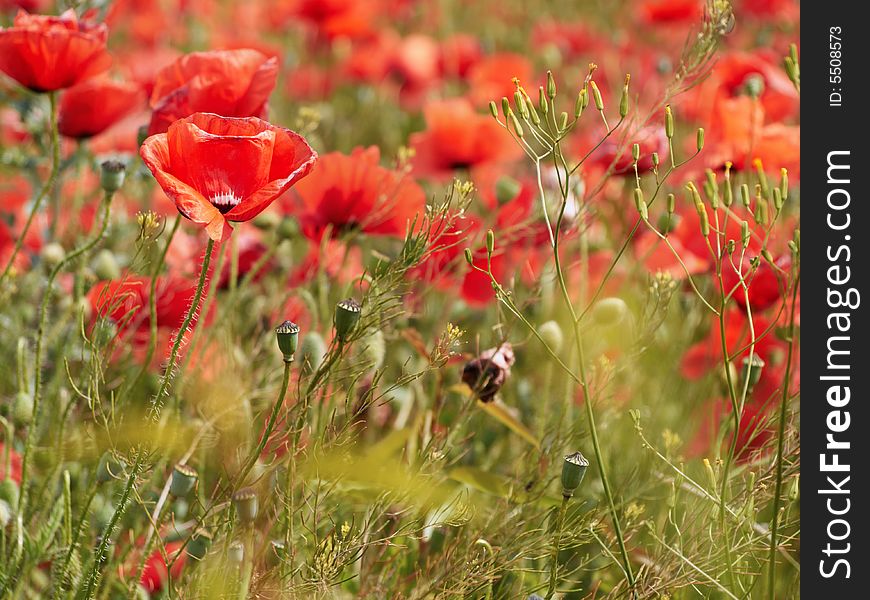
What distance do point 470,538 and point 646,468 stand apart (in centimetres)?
42

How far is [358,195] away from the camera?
1319 millimetres

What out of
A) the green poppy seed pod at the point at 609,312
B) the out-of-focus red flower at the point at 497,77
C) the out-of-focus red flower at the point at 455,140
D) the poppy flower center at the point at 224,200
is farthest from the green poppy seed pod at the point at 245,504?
the out-of-focus red flower at the point at 497,77

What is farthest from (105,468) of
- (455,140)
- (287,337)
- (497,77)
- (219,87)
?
(497,77)

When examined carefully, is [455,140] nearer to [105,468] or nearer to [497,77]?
[497,77]

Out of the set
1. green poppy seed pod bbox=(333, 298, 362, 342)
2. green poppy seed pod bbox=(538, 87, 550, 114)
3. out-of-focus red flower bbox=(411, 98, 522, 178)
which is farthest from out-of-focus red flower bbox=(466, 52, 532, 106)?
green poppy seed pod bbox=(333, 298, 362, 342)

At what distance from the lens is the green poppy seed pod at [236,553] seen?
971mm

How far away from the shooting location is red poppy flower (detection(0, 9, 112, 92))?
1170 millimetres

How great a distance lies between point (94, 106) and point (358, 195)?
370 mm

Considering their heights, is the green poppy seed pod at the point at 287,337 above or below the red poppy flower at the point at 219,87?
below

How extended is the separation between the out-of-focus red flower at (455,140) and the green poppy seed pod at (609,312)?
529 mm

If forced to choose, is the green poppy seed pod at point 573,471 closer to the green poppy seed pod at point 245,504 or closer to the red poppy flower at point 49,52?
the green poppy seed pod at point 245,504

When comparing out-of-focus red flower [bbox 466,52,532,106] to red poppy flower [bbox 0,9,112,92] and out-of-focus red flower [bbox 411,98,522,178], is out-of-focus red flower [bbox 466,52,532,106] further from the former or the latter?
red poppy flower [bbox 0,9,112,92]
